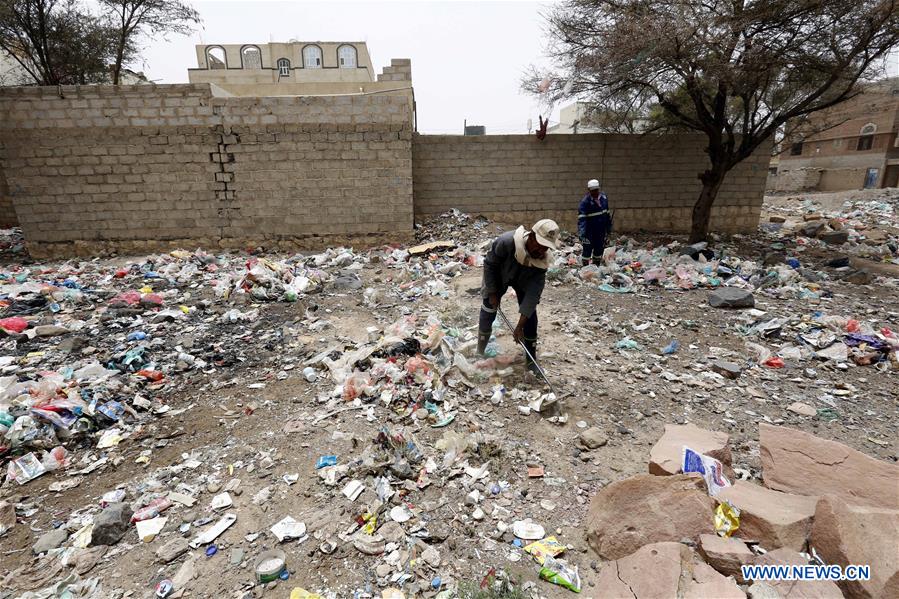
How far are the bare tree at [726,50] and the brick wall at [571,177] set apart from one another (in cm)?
125

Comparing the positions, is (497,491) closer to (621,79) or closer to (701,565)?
(701,565)

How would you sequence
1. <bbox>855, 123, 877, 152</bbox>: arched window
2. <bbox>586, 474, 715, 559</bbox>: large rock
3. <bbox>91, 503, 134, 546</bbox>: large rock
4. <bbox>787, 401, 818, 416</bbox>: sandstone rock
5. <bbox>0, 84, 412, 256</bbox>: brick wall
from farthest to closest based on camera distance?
<bbox>855, 123, 877, 152</bbox>: arched window → <bbox>0, 84, 412, 256</bbox>: brick wall → <bbox>787, 401, 818, 416</bbox>: sandstone rock → <bbox>91, 503, 134, 546</bbox>: large rock → <bbox>586, 474, 715, 559</bbox>: large rock

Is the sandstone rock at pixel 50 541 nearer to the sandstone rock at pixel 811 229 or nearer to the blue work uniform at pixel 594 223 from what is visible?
the blue work uniform at pixel 594 223

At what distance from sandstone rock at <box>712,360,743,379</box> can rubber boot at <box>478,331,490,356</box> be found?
2139 millimetres

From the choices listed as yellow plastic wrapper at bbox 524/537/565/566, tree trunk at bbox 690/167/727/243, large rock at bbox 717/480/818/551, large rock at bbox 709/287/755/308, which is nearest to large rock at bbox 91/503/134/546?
yellow plastic wrapper at bbox 524/537/565/566

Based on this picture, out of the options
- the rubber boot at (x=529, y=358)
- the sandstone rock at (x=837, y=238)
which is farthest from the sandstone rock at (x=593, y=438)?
the sandstone rock at (x=837, y=238)

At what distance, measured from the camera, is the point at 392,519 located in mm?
2387

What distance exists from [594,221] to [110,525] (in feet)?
22.6

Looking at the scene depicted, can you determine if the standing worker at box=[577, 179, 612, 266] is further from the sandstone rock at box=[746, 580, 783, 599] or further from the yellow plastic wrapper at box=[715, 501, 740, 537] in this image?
the sandstone rock at box=[746, 580, 783, 599]

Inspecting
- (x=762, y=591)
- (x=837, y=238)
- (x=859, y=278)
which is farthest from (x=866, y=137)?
(x=762, y=591)

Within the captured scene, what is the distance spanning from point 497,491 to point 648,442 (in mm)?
1222

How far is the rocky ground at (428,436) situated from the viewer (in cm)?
211

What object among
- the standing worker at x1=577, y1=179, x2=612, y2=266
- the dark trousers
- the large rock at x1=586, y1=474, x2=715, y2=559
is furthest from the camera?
the standing worker at x1=577, y1=179, x2=612, y2=266

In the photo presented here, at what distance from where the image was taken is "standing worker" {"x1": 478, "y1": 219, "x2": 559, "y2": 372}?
3242 mm
